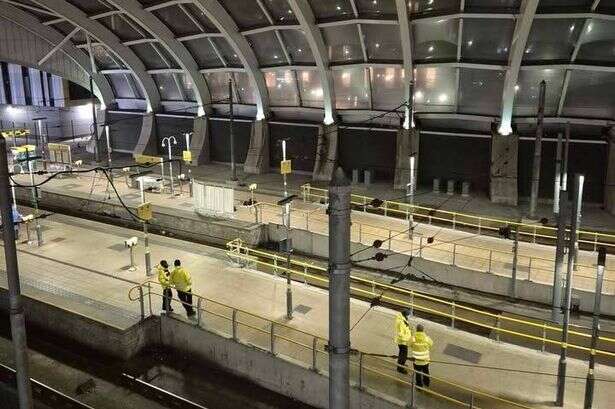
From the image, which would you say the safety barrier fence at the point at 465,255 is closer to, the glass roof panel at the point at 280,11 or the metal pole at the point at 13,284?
the glass roof panel at the point at 280,11

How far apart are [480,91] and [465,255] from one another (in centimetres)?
1035

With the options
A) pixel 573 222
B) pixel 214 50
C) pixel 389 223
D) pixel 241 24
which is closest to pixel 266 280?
pixel 389 223

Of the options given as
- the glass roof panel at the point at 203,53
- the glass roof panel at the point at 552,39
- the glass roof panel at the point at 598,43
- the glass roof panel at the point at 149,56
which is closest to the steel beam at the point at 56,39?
the glass roof panel at the point at 149,56

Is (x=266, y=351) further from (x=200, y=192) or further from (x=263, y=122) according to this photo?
(x=263, y=122)

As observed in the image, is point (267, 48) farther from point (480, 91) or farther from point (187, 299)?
point (187, 299)

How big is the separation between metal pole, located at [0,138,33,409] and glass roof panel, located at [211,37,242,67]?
72.9 ft

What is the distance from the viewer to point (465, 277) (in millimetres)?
17516

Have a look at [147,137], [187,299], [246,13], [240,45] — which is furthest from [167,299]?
[147,137]

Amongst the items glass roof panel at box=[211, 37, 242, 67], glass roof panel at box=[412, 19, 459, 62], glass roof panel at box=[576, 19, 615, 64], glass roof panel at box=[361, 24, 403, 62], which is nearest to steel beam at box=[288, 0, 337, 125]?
glass roof panel at box=[361, 24, 403, 62]

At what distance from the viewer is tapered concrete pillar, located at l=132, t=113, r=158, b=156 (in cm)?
3688

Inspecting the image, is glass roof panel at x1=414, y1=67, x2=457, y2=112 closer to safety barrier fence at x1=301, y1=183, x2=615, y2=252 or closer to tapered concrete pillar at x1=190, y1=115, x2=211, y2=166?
safety barrier fence at x1=301, y1=183, x2=615, y2=252

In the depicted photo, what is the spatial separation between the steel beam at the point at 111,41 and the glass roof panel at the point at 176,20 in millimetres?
4539

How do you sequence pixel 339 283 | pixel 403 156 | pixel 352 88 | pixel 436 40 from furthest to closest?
pixel 352 88
pixel 403 156
pixel 436 40
pixel 339 283

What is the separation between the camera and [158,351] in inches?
567
